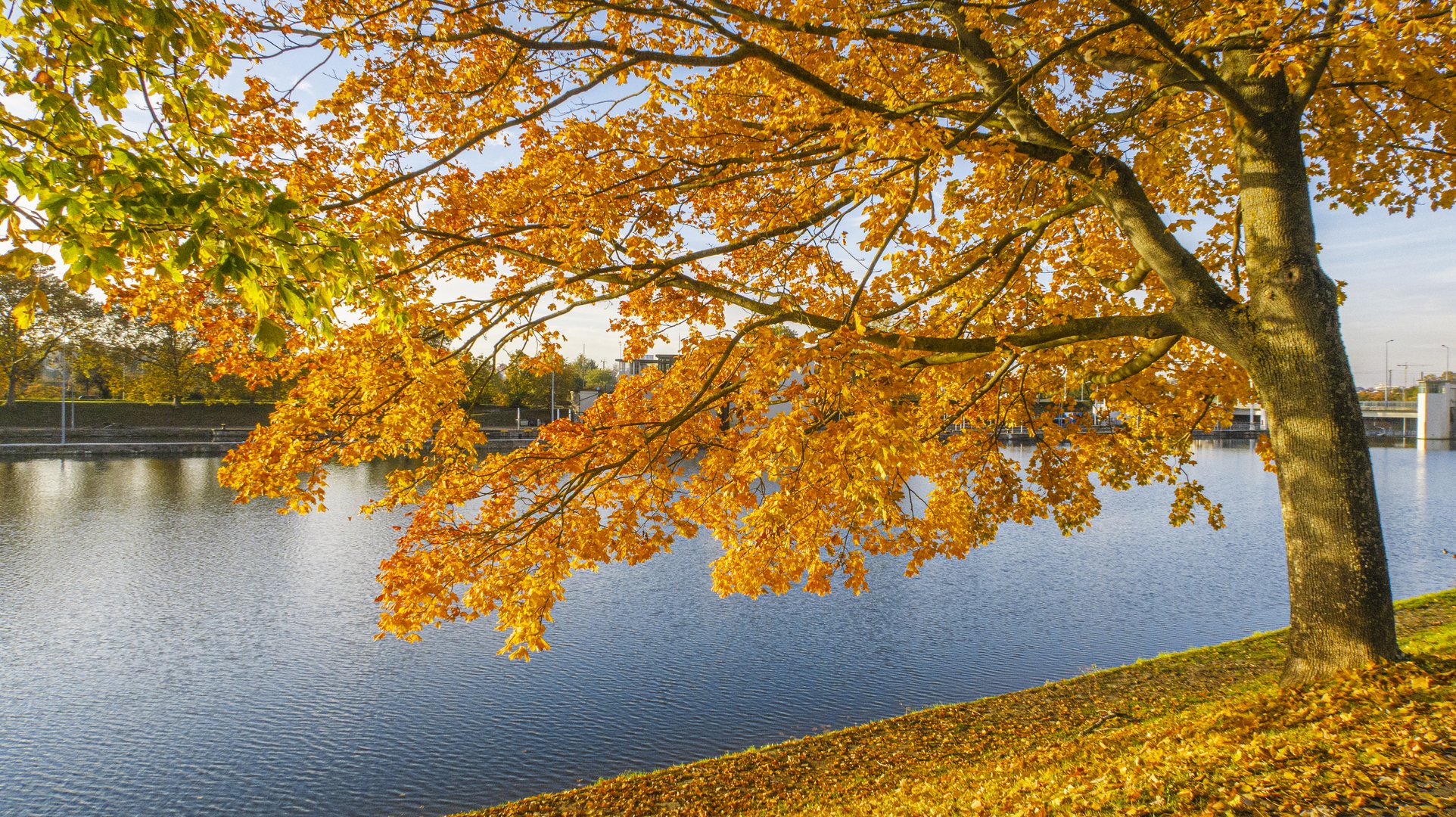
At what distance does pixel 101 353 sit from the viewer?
52062mm

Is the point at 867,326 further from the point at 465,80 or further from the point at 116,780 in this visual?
the point at 116,780

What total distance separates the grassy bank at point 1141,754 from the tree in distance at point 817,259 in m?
0.96

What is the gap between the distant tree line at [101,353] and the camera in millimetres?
48562

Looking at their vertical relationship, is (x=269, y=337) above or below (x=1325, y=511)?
above

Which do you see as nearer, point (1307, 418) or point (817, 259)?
point (1307, 418)

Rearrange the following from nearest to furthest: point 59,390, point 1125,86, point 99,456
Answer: point 1125,86
point 99,456
point 59,390

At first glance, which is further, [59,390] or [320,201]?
[59,390]

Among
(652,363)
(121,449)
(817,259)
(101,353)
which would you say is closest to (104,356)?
(101,353)

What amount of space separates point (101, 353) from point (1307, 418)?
2620 inches

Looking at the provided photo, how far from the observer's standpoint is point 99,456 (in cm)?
4350

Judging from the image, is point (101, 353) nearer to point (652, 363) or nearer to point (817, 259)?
point (652, 363)

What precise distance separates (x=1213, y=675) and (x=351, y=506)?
28.0m

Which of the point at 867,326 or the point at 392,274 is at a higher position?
the point at 392,274

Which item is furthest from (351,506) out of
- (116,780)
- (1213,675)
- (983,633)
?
(1213,675)
